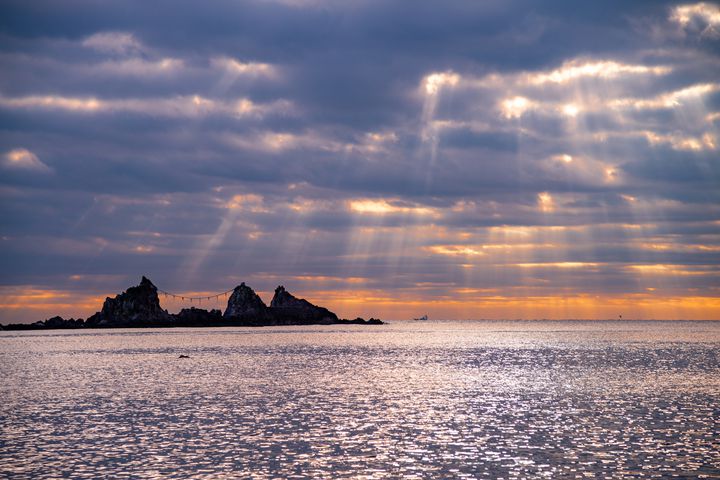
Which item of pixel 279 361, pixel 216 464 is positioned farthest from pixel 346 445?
pixel 279 361

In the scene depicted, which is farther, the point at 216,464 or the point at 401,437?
the point at 401,437

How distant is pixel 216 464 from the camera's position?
4675 cm

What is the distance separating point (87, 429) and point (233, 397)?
2533cm

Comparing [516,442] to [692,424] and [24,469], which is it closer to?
[692,424]

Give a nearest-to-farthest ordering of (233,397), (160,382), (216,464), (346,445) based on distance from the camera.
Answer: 1. (216,464)
2. (346,445)
3. (233,397)
4. (160,382)

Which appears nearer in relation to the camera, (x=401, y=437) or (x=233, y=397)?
(x=401, y=437)

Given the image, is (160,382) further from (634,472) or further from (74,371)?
(634,472)

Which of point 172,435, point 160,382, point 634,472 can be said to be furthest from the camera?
point 160,382

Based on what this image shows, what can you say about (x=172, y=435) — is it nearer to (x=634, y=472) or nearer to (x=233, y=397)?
(x=233, y=397)

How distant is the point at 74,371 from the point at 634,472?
111467 mm

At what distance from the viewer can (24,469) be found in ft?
149

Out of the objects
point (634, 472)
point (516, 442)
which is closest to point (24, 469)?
point (516, 442)

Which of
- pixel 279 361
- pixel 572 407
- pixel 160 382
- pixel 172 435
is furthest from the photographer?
pixel 279 361

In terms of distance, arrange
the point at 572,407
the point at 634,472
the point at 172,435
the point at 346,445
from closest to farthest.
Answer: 1. the point at 634,472
2. the point at 346,445
3. the point at 172,435
4. the point at 572,407
